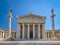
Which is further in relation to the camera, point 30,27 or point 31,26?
point 30,27

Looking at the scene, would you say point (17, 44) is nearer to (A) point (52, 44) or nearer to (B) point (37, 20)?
(A) point (52, 44)

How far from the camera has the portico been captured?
5369 cm

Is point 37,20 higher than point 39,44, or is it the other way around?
point 37,20

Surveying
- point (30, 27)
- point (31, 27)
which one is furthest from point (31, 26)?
point (30, 27)

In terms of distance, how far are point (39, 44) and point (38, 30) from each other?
5136 cm

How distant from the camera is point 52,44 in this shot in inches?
122

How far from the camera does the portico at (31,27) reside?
53688 mm

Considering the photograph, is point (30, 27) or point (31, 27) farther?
point (30, 27)

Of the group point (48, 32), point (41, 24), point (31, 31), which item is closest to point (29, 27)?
point (31, 31)

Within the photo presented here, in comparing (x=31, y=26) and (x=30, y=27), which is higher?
(x=31, y=26)

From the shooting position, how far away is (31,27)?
55969 millimetres

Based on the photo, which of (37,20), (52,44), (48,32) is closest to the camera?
(52,44)

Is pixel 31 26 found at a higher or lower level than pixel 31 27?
higher

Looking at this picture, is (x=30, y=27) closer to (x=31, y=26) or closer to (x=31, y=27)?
(x=31, y=27)
